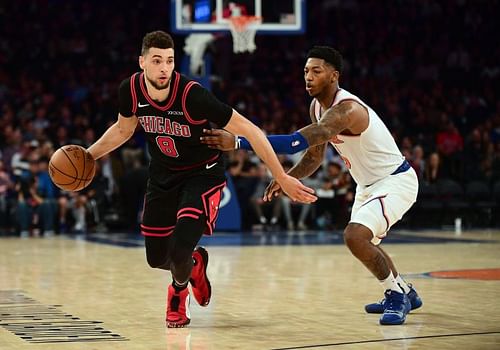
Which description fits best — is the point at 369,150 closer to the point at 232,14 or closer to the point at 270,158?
the point at 270,158

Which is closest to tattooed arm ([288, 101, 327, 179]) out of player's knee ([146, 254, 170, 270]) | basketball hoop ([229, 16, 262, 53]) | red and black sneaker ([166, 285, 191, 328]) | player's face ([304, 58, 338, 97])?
player's face ([304, 58, 338, 97])

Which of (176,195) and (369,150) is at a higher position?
(369,150)

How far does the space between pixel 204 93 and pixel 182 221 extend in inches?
33.8

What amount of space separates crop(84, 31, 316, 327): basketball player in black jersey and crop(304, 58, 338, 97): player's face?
768 mm

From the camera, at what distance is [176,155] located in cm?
688

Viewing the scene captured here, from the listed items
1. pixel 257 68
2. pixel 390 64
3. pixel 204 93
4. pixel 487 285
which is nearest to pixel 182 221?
pixel 204 93

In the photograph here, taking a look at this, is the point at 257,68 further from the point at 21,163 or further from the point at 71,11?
the point at 21,163

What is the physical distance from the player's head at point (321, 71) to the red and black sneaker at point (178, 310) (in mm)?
1702

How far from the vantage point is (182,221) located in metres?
6.70

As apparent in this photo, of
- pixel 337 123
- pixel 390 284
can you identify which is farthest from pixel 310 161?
pixel 390 284

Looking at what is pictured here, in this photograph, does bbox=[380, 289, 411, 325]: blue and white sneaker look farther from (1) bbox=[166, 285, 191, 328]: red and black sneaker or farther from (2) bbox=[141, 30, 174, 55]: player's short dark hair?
(2) bbox=[141, 30, 174, 55]: player's short dark hair

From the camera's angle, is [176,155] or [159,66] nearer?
[159,66]

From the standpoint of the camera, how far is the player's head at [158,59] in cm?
666

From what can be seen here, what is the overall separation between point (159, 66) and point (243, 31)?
9650mm
